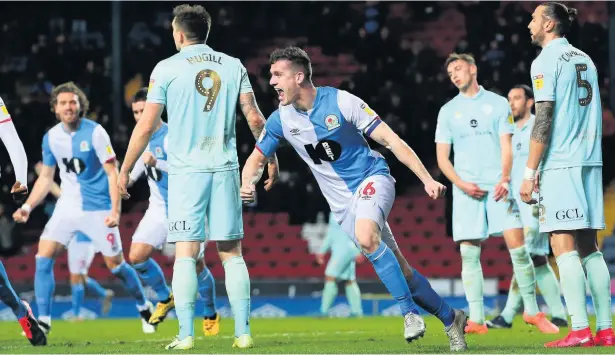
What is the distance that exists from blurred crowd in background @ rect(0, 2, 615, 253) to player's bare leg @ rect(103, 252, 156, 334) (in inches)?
300

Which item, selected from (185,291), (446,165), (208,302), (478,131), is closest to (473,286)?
(446,165)

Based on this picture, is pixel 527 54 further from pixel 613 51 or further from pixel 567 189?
pixel 567 189

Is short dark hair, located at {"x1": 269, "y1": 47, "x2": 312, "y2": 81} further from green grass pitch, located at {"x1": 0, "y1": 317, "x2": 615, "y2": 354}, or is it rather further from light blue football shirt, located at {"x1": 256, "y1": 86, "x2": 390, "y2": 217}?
green grass pitch, located at {"x1": 0, "y1": 317, "x2": 615, "y2": 354}

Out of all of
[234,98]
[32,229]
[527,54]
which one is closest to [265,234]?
[32,229]

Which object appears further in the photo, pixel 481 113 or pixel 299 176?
pixel 299 176

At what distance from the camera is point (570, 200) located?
7426 millimetres

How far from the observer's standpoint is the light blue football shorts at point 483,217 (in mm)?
10000

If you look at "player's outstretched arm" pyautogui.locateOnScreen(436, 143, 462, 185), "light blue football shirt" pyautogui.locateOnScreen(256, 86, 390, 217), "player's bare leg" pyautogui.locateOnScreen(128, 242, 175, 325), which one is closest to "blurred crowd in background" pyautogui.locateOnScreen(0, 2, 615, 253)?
"player's bare leg" pyautogui.locateOnScreen(128, 242, 175, 325)

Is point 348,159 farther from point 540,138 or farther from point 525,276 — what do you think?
point 525,276

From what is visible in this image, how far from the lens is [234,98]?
7902 millimetres

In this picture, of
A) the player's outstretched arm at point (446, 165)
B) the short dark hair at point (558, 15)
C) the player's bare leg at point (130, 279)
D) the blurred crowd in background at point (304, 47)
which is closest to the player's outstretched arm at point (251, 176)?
the short dark hair at point (558, 15)

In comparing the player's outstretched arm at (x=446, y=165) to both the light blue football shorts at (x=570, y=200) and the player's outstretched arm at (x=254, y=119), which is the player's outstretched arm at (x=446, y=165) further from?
the player's outstretched arm at (x=254, y=119)

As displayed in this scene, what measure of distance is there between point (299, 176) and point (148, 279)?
8.74 meters

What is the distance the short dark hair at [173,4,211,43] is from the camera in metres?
7.82
